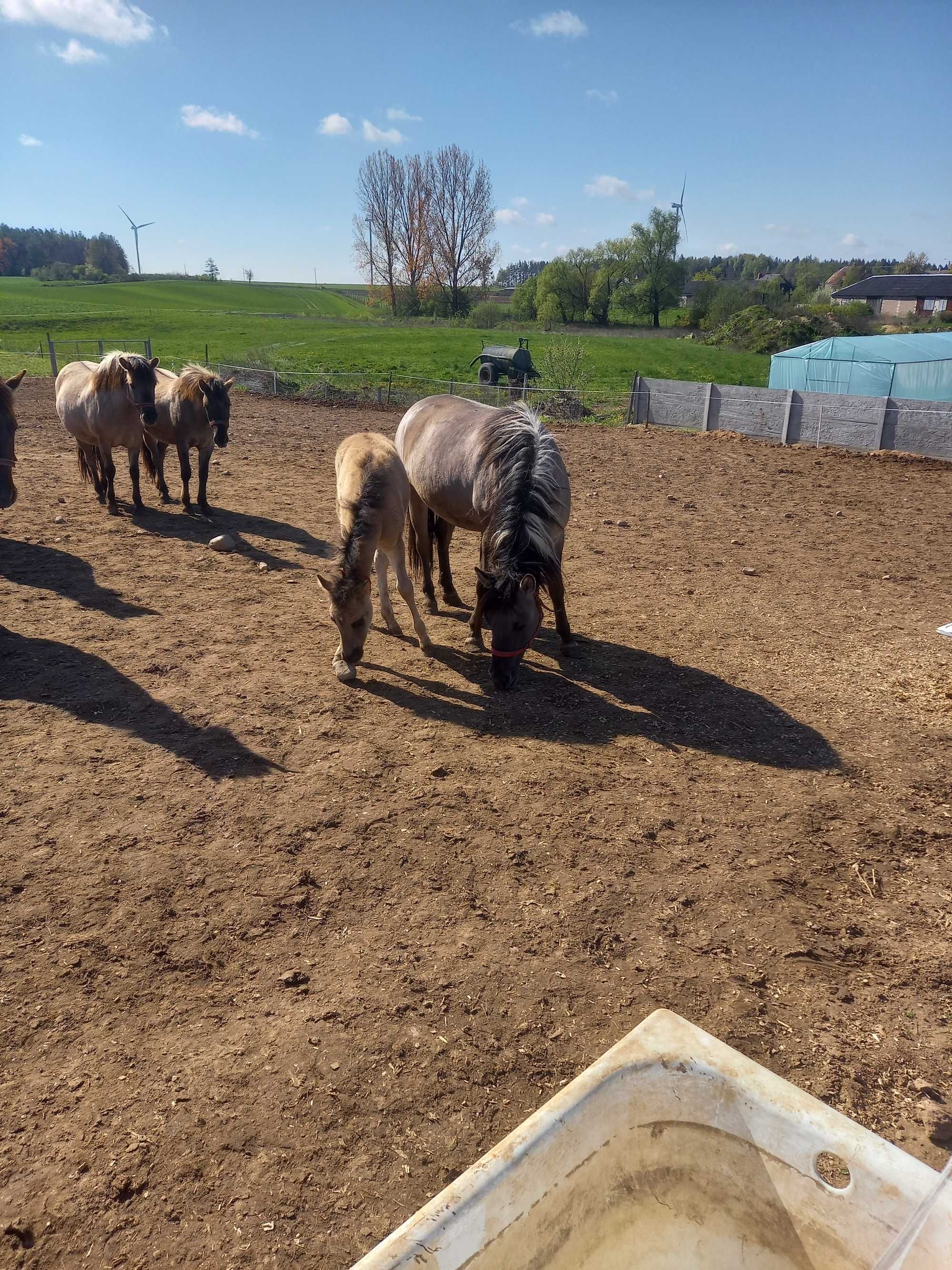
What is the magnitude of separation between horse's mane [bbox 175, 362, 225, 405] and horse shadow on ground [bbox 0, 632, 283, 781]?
4756 mm

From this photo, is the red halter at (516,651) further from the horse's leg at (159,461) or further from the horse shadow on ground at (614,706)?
the horse's leg at (159,461)

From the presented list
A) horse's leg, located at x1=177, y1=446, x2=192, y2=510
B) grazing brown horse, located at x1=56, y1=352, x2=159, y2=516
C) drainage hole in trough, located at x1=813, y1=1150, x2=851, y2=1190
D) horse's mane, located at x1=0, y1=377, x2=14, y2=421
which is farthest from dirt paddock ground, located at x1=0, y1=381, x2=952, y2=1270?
grazing brown horse, located at x1=56, y1=352, x2=159, y2=516

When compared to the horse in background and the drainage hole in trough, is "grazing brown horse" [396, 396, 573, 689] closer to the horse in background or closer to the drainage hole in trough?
the horse in background

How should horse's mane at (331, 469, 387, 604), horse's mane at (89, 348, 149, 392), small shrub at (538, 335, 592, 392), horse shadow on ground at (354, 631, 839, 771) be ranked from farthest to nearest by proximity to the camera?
small shrub at (538, 335, 592, 392) < horse's mane at (89, 348, 149, 392) < horse's mane at (331, 469, 387, 604) < horse shadow on ground at (354, 631, 839, 771)

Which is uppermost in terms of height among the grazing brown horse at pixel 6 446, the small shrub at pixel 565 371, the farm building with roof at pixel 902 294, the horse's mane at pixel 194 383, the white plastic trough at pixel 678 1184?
the farm building with roof at pixel 902 294

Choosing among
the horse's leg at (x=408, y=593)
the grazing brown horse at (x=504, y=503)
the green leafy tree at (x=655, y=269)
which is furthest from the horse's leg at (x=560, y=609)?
the green leafy tree at (x=655, y=269)

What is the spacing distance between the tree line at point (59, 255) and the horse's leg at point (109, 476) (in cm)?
10760

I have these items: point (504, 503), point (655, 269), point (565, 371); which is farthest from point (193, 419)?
point (655, 269)

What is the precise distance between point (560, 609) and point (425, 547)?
1.87 m

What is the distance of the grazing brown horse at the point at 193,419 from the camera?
33.1ft

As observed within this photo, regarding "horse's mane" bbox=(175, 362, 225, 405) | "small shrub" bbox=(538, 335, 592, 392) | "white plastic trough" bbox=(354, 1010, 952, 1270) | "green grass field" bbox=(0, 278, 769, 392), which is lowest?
"white plastic trough" bbox=(354, 1010, 952, 1270)

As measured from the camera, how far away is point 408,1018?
3014mm

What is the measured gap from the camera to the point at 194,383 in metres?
10.1

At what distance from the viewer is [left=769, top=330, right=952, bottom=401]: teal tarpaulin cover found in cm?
2359
